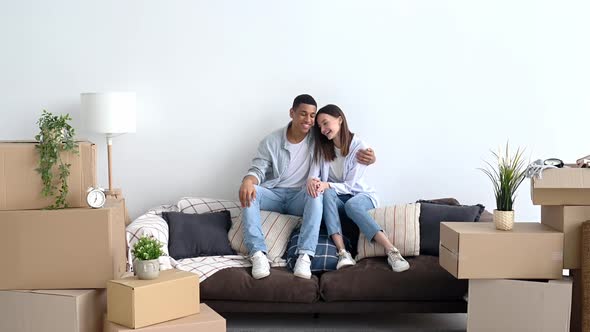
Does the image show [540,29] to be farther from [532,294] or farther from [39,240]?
[39,240]

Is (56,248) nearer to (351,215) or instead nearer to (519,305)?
(351,215)

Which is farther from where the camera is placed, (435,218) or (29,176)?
(435,218)

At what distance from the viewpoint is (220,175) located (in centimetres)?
527

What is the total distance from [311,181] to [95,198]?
134cm

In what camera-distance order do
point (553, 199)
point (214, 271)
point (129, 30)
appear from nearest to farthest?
point (553, 199)
point (214, 271)
point (129, 30)

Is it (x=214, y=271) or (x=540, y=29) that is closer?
(x=214, y=271)

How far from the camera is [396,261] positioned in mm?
4375

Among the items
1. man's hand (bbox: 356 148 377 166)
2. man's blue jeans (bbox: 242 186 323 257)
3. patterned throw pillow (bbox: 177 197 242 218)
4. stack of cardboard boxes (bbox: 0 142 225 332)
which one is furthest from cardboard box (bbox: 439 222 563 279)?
patterned throw pillow (bbox: 177 197 242 218)

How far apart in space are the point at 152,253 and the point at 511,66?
2.75 meters

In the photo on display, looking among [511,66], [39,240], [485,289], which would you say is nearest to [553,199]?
[485,289]

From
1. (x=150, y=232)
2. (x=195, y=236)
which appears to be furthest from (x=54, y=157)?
(x=195, y=236)

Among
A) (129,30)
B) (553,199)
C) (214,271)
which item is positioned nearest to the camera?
(553,199)

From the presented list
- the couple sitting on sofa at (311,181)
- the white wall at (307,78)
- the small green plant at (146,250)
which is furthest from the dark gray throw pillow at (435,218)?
the small green plant at (146,250)

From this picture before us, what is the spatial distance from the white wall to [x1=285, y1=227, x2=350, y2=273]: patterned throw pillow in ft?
2.63
